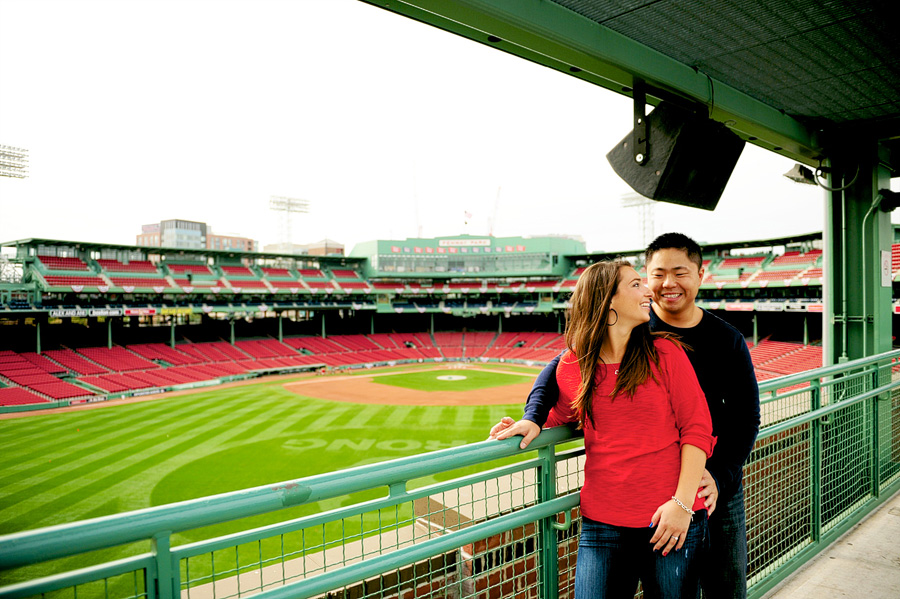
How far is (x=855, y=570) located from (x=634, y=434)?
11.3ft

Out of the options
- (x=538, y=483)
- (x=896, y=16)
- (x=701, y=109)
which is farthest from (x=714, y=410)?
(x=896, y=16)

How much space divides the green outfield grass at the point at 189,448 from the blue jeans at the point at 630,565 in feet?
35.9

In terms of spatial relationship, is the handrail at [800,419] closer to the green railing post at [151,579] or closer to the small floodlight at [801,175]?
the small floodlight at [801,175]

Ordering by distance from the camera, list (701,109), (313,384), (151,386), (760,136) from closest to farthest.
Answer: (701,109) < (760,136) < (151,386) < (313,384)

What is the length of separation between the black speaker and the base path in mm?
22514

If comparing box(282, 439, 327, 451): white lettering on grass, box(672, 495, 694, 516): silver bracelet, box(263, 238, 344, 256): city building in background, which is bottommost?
box(282, 439, 327, 451): white lettering on grass

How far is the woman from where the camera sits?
2.11 metres

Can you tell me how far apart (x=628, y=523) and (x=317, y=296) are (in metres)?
48.7

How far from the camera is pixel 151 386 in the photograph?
96.5ft

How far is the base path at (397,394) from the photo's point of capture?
1041 inches

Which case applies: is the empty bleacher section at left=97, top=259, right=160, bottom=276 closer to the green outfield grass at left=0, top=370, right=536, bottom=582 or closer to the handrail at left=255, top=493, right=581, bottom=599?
the green outfield grass at left=0, top=370, right=536, bottom=582

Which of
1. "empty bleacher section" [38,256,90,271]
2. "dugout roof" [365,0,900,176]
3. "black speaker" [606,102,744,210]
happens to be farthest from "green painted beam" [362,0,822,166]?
"empty bleacher section" [38,256,90,271]

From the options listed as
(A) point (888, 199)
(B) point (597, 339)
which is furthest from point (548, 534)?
(A) point (888, 199)

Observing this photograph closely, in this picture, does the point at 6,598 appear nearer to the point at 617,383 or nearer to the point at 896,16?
the point at 617,383
